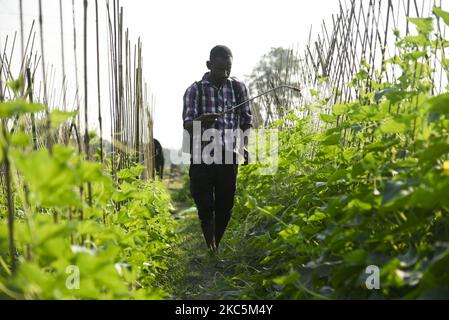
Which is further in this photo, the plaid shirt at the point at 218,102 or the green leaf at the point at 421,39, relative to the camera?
the plaid shirt at the point at 218,102

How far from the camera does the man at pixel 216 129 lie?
304 centimetres

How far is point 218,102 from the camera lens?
3.12m

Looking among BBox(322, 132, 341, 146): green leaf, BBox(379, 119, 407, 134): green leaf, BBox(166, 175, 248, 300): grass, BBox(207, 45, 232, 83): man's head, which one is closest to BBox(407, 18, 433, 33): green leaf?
BBox(379, 119, 407, 134): green leaf

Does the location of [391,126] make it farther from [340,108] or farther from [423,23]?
[340,108]

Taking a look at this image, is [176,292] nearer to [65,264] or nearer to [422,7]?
[65,264]

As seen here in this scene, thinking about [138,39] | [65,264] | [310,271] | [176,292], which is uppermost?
[138,39]

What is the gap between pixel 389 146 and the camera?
1583 mm

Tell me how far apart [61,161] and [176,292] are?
1.59 metres

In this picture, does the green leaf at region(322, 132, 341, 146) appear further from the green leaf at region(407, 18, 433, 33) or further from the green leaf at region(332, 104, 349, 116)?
the green leaf at region(407, 18, 433, 33)

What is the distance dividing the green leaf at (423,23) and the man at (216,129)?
64.3 inches

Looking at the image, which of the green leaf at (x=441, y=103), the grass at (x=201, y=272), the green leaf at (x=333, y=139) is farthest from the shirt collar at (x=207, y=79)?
the green leaf at (x=441, y=103)

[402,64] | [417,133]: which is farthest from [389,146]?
[402,64]

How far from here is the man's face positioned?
3029mm

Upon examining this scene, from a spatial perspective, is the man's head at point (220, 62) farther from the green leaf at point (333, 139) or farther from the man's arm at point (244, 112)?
the green leaf at point (333, 139)
